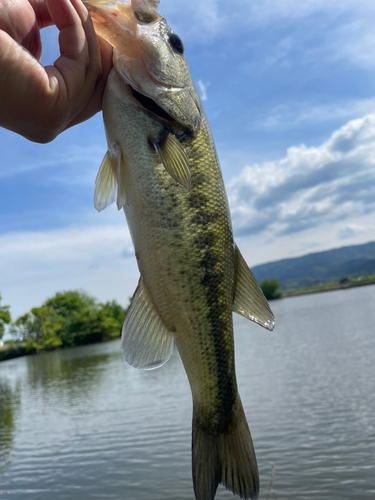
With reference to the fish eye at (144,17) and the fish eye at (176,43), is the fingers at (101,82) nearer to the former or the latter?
the fish eye at (144,17)

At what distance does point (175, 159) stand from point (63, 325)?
10496 centimetres

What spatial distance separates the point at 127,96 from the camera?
7.23 feet

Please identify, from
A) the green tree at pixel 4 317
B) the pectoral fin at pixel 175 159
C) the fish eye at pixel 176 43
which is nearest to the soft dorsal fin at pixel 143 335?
the pectoral fin at pixel 175 159

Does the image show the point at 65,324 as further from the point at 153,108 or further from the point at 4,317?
the point at 153,108

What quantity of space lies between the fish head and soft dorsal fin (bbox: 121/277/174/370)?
96 centimetres

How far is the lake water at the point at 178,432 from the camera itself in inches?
538

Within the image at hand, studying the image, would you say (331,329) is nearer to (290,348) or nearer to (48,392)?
(290,348)

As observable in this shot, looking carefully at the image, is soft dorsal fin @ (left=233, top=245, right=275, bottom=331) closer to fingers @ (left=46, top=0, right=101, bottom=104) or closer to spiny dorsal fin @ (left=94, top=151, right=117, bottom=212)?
spiny dorsal fin @ (left=94, top=151, right=117, bottom=212)

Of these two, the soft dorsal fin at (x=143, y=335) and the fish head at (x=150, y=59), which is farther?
the soft dorsal fin at (x=143, y=335)

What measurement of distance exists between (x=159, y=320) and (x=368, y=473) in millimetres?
13702

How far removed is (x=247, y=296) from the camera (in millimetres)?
2547

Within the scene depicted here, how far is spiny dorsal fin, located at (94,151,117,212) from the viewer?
2381mm

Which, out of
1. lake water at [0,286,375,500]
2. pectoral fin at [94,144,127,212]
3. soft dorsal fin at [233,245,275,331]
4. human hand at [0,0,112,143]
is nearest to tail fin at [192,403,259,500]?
soft dorsal fin at [233,245,275,331]

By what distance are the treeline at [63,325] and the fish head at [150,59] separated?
89817 millimetres
